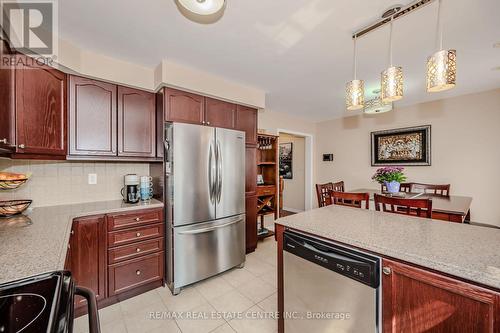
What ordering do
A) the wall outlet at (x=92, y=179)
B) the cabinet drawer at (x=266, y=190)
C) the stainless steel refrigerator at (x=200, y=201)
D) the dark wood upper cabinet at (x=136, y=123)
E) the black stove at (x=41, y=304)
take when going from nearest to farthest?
the black stove at (x=41, y=304) → the stainless steel refrigerator at (x=200, y=201) → the dark wood upper cabinet at (x=136, y=123) → the wall outlet at (x=92, y=179) → the cabinet drawer at (x=266, y=190)

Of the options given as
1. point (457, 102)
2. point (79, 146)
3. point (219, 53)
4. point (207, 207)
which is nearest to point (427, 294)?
point (207, 207)

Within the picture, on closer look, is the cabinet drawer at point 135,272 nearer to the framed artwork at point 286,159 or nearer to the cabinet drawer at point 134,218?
the cabinet drawer at point 134,218

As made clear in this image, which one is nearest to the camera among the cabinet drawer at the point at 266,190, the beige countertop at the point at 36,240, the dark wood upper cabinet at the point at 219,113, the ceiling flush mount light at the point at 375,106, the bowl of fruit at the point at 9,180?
the beige countertop at the point at 36,240

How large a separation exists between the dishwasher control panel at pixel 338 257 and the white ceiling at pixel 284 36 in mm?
1576

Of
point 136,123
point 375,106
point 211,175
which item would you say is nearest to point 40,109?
point 136,123

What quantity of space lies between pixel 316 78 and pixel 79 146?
274cm

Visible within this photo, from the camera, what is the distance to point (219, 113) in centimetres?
260

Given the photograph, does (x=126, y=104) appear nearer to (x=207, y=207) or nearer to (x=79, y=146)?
(x=79, y=146)

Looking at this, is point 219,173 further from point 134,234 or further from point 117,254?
point 117,254

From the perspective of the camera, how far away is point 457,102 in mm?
3285

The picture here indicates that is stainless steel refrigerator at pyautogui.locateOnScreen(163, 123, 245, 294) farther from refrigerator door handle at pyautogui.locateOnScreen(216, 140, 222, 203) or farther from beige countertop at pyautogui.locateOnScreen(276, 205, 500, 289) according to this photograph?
beige countertop at pyautogui.locateOnScreen(276, 205, 500, 289)

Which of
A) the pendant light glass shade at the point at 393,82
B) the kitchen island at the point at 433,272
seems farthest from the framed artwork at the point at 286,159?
the kitchen island at the point at 433,272

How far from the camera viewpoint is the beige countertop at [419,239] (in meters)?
0.79

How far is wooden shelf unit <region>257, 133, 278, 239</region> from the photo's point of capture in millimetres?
3446
